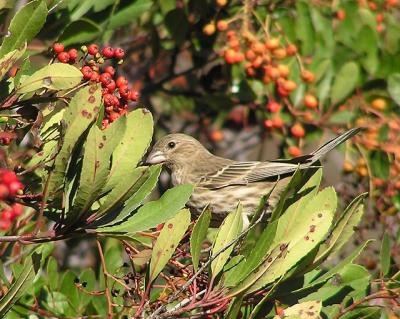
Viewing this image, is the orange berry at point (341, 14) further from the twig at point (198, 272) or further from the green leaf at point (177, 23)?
the twig at point (198, 272)

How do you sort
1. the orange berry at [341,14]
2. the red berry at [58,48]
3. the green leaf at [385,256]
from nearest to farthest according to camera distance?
the red berry at [58,48], the green leaf at [385,256], the orange berry at [341,14]

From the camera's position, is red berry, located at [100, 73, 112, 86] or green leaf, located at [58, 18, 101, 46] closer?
red berry, located at [100, 73, 112, 86]

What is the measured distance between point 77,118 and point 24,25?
55 cm

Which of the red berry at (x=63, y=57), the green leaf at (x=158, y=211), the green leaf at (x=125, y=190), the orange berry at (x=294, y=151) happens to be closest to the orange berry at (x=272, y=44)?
the orange berry at (x=294, y=151)

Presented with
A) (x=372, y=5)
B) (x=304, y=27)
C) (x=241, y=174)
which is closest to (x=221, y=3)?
(x=304, y=27)

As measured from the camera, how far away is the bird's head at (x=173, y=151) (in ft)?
19.1

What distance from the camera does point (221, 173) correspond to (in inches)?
224

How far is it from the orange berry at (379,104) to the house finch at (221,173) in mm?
740

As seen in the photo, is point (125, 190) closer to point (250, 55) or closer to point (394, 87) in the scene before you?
point (250, 55)

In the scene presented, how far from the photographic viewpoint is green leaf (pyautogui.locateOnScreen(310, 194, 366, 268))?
300cm

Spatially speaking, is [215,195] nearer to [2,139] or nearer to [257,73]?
[257,73]

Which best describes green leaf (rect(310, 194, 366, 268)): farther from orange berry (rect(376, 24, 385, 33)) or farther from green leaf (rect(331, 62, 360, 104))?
orange berry (rect(376, 24, 385, 33))

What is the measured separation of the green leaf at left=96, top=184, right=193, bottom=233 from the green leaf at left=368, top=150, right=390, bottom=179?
8.44 feet

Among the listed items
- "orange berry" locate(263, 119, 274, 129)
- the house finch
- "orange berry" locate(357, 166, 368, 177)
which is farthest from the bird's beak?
"orange berry" locate(357, 166, 368, 177)
